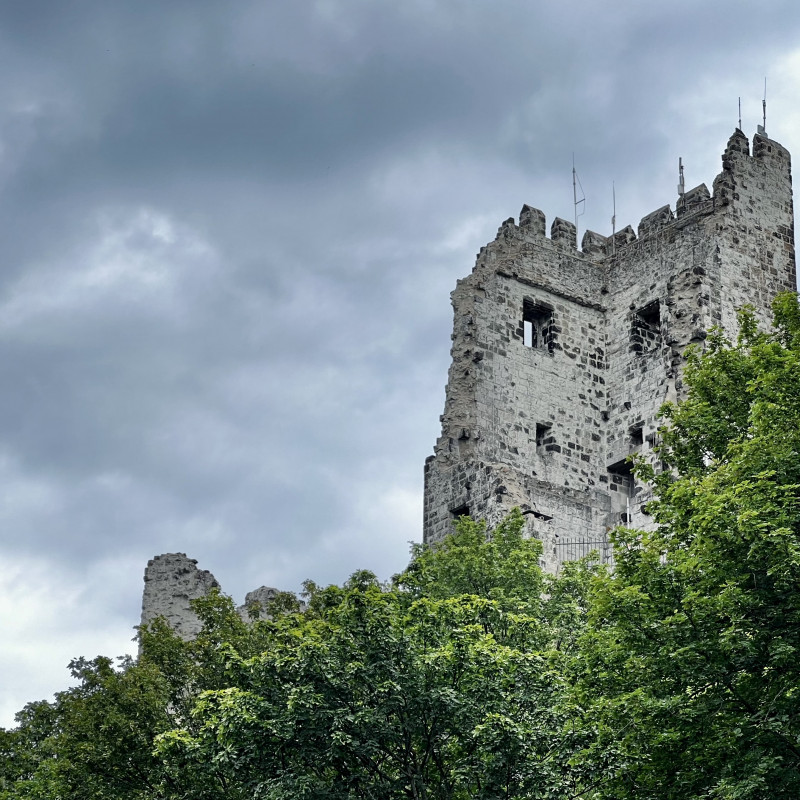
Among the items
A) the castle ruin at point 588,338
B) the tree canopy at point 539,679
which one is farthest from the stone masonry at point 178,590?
the tree canopy at point 539,679

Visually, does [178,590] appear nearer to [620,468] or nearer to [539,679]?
[620,468]

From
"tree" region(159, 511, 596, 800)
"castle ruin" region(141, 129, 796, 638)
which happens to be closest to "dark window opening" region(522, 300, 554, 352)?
"castle ruin" region(141, 129, 796, 638)

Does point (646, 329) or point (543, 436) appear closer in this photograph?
→ point (543, 436)

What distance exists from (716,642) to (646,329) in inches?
941

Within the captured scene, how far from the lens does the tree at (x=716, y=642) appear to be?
69.8 feet

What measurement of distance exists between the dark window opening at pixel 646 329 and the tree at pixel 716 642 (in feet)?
67.4

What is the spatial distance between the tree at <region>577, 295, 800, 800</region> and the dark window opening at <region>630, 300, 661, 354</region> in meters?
20.5

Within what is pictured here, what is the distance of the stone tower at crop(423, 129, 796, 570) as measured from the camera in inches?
1640

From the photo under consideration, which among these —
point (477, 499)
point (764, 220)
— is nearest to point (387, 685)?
point (477, 499)

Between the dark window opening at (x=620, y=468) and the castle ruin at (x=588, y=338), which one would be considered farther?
the dark window opening at (x=620, y=468)

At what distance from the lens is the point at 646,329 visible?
45.2m

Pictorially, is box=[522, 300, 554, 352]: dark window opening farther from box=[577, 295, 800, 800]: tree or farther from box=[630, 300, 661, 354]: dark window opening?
box=[577, 295, 800, 800]: tree

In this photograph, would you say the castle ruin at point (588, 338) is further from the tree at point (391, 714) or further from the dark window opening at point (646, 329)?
the tree at point (391, 714)

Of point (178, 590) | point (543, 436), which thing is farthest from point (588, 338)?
point (178, 590)
